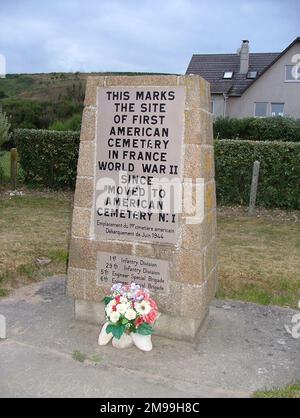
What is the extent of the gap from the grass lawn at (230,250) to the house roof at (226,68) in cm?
2784

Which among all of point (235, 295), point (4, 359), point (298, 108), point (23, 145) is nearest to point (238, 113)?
point (298, 108)

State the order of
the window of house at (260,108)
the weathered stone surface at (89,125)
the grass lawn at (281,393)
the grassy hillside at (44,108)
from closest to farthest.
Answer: the grass lawn at (281,393) → the weathered stone surface at (89,125) → the grassy hillside at (44,108) → the window of house at (260,108)

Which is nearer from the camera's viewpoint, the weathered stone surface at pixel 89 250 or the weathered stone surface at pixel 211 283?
the weathered stone surface at pixel 89 250

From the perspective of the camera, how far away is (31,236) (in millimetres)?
7344

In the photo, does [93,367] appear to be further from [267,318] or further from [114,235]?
[267,318]

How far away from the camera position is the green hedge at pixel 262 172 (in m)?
9.90

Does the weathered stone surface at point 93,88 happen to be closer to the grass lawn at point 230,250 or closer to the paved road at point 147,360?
the paved road at point 147,360

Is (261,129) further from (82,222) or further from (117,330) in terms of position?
(117,330)

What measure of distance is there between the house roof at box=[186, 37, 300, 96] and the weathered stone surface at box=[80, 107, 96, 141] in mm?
32679

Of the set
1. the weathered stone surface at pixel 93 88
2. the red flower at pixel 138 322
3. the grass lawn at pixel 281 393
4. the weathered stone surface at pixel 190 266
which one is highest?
the weathered stone surface at pixel 93 88

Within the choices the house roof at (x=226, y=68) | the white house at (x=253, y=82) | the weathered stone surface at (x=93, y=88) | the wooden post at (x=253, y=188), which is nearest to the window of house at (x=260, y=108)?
the white house at (x=253, y=82)

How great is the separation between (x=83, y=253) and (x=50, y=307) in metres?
0.89

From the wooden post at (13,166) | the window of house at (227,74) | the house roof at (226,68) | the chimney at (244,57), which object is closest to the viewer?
the wooden post at (13,166)

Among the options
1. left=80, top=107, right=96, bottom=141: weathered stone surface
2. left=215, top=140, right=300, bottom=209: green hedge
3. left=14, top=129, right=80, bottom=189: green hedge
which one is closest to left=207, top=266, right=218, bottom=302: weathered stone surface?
left=80, top=107, right=96, bottom=141: weathered stone surface
